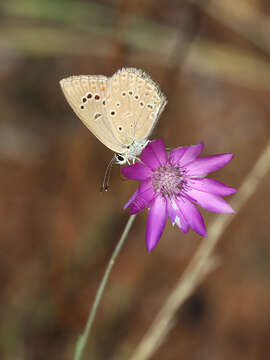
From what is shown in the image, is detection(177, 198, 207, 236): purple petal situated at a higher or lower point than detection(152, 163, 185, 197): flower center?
lower

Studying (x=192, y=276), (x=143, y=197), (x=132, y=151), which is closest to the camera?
(x=143, y=197)

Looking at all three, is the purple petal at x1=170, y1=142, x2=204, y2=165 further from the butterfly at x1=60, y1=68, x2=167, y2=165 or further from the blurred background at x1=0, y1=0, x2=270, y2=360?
the blurred background at x1=0, y1=0, x2=270, y2=360

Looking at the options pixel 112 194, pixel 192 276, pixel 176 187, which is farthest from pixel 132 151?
pixel 112 194

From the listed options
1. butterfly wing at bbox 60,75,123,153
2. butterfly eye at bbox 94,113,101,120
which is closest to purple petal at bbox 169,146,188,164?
butterfly wing at bbox 60,75,123,153

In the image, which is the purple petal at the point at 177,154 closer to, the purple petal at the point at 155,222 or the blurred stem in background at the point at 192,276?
the purple petal at the point at 155,222

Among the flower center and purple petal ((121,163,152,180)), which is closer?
purple petal ((121,163,152,180))

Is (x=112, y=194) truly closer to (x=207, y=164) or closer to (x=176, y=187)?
(x=176, y=187)
